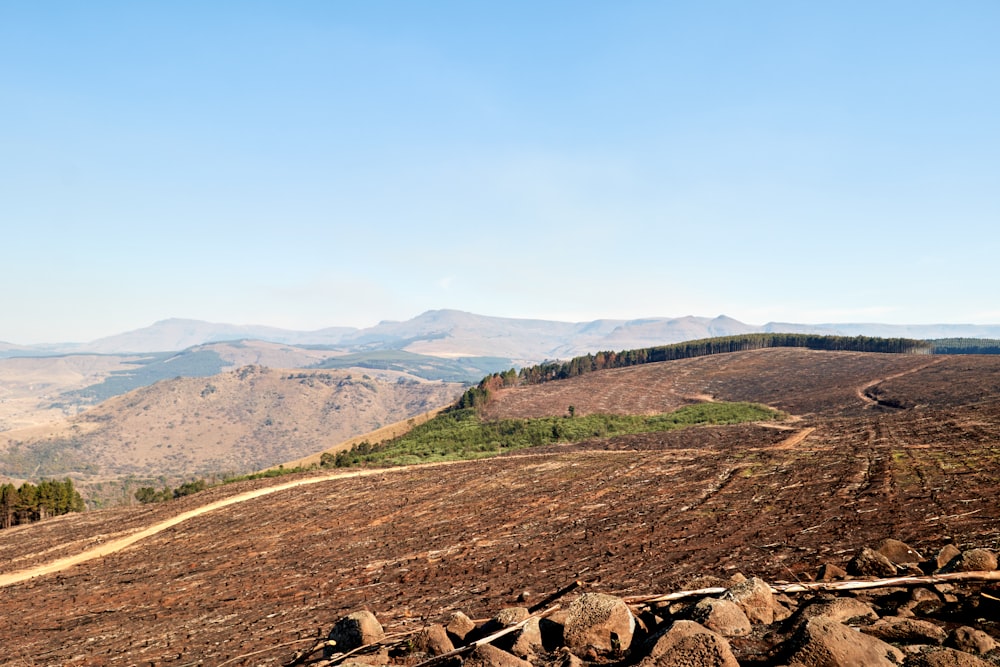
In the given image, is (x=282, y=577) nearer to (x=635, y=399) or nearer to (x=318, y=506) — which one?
(x=318, y=506)

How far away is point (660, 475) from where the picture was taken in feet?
137

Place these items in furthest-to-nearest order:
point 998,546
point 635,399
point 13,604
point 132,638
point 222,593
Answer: point 635,399
point 13,604
point 222,593
point 132,638
point 998,546

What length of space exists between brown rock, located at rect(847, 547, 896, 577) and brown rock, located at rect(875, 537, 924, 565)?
1334mm

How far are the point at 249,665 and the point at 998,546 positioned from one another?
2205 cm

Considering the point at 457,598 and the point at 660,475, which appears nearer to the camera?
the point at 457,598

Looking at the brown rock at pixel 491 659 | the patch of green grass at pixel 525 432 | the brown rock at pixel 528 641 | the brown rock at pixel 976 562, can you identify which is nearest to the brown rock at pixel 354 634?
the brown rock at pixel 528 641

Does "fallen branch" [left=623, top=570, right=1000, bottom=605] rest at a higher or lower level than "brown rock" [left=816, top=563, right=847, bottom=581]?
higher

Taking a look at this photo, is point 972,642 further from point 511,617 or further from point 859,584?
point 511,617

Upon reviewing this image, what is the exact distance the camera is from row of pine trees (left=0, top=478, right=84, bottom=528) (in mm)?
75750

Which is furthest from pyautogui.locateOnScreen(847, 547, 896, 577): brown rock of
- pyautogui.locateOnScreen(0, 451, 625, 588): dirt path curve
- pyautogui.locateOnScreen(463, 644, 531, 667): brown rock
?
pyautogui.locateOnScreen(0, 451, 625, 588): dirt path curve

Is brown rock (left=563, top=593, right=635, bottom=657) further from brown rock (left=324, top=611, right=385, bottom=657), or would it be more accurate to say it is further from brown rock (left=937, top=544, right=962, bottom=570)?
brown rock (left=937, top=544, right=962, bottom=570)

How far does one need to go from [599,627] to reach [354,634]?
6.12 metres

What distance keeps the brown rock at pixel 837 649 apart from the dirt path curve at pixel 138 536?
162ft

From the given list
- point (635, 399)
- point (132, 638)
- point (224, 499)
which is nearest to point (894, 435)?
point (132, 638)
